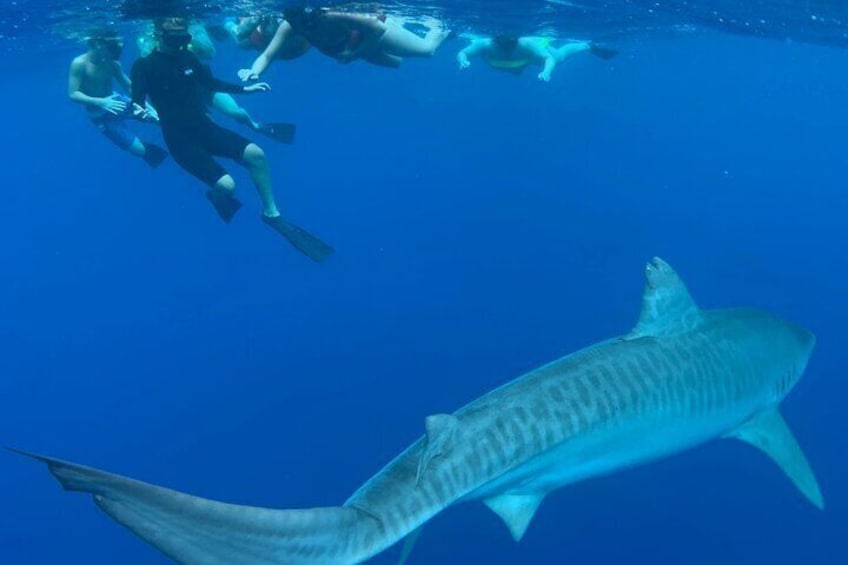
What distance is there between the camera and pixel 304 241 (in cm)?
1091

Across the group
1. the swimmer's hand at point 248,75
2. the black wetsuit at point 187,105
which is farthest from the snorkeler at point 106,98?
the swimmer's hand at point 248,75

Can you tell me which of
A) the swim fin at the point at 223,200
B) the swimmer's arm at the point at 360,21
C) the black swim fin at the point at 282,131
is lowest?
the swim fin at the point at 223,200

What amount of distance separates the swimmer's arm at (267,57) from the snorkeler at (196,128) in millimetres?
357

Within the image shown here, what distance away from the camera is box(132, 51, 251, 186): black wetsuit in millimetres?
10648

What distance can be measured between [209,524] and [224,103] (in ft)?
38.9

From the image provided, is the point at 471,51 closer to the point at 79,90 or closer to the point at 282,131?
the point at 282,131

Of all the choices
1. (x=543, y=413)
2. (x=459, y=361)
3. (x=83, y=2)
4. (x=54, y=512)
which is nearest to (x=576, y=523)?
(x=459, y=361)

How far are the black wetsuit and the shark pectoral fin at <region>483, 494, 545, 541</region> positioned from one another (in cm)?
712

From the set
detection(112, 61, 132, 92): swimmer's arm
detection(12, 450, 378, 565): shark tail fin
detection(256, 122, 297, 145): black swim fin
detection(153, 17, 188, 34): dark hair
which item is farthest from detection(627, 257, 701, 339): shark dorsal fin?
detection(112, 61, 132, 92): swimmer's arm

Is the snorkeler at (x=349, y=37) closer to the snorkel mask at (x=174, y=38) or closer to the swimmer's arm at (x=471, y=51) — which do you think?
the snorkel mask at (x=174, y=38)

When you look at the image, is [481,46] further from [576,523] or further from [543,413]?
[543,413]

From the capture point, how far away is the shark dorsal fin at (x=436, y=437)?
4789 mm

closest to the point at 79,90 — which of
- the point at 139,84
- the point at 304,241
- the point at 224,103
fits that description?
the point at 224,103

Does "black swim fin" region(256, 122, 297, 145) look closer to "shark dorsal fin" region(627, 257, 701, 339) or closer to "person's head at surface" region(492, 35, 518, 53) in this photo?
"shark dorsal fin" region(627, 257, 701, 339)
